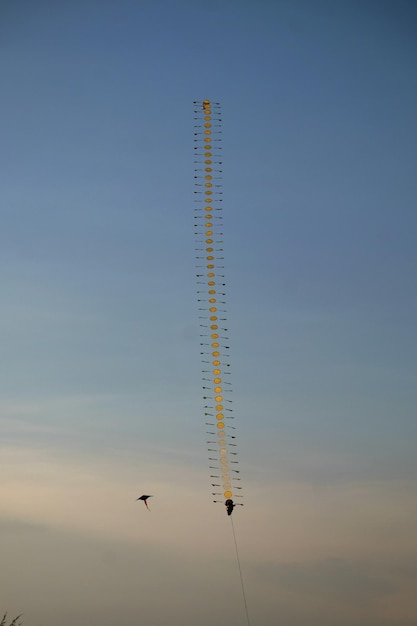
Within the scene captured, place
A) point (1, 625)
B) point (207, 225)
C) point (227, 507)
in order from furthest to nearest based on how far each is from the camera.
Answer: point (207, 225) < point (227, 507) < point (1, 625)

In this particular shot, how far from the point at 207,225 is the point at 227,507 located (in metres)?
27.7

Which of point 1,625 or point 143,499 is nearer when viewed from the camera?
point 1,625

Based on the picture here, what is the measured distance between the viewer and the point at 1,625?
3639 inches

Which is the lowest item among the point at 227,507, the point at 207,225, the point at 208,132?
the point at 227,507

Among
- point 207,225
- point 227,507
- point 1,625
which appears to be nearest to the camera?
point 1,625

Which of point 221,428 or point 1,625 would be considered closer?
point 1,625

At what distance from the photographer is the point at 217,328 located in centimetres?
10812

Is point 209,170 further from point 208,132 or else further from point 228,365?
point 228,365

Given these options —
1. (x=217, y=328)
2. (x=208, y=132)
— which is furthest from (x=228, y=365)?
(x=208, y=132)

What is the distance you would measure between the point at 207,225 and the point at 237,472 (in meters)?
24.5

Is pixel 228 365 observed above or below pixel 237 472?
above

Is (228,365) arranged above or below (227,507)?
above

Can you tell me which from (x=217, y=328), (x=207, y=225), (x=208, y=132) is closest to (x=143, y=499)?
(x=217, y=328)

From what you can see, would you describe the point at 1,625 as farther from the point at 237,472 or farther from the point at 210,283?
the point at 210,283
